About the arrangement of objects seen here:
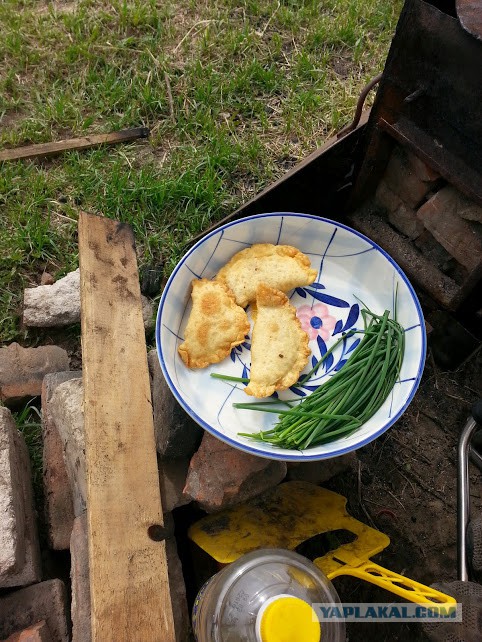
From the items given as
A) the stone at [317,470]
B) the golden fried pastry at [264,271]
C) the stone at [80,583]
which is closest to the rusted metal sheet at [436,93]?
the golden fried pastry at [264,271]

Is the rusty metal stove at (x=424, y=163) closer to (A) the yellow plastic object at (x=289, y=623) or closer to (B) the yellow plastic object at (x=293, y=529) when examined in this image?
(B) the yellow plastic object at (x=293, y=529)

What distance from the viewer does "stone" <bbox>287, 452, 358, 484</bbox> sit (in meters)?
2.61

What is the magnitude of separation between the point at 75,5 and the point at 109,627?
4.71m

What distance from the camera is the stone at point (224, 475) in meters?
2.25

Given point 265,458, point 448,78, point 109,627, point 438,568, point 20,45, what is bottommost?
point 438,568

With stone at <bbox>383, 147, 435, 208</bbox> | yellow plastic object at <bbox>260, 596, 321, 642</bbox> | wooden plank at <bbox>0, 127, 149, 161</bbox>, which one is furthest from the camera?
wooden plank at <bbox>0, 127, 149, 161</bbox>

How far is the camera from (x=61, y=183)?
145 inches

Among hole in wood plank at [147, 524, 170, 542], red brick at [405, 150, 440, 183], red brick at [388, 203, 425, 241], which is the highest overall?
red brick at [405, 150, 440, 183]

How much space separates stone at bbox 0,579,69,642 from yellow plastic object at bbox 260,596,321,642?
957mm

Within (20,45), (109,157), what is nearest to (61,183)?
(109,157)

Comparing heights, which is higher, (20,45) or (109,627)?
(20,45)

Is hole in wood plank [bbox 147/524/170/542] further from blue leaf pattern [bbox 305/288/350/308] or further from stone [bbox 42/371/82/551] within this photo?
blue leaf pattern [bbox 305/288/350/308]

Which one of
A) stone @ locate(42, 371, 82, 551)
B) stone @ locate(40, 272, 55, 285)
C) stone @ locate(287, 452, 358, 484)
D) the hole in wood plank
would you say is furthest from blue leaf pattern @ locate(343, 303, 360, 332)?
stone @ locate(40, 272, 55, 285)

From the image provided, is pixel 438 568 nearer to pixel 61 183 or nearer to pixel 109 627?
pixel 109 627
